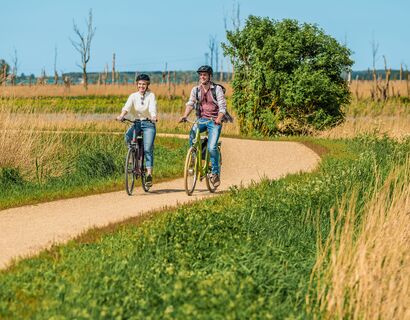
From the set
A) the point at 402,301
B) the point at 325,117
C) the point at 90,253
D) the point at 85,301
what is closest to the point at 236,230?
the point at 90,253

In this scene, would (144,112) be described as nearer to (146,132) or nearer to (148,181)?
(146,132)

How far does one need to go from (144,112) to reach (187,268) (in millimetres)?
5395

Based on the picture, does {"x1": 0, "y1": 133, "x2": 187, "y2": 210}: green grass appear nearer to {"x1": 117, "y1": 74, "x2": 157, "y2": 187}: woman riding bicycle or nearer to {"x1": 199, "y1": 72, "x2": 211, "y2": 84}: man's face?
{"x1": 117, "y1": 74, "x2": 157, "y2": 187}: woman riding bicycle

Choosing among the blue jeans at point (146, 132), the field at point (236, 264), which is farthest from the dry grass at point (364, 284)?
the blue jeans at point (146, 132)

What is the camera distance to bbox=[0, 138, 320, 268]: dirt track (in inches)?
389

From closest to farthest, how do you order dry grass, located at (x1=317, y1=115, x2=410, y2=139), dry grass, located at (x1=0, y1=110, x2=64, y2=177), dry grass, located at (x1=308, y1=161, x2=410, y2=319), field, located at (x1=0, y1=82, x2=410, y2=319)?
field, located at (x1=0, y1=82, x2=410, y2=319) < dry grass, located at (x1=308, y1=161, x2=410, y2=319) < dry grass, located at (x1=0, y1=110, x2=64, y2=177) < dry grass, located at (x1=317, y1=115, x2=410, y2=139)

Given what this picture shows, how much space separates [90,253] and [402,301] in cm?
305

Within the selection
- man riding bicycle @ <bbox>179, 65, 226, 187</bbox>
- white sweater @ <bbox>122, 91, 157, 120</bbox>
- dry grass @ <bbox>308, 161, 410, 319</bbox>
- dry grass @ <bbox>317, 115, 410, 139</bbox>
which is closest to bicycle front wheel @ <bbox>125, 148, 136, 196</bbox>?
white sweater @ <bbox>122, 91, 157, 120</bbox>

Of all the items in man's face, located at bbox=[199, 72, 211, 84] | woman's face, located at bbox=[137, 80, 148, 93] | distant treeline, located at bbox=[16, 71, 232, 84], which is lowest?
distant treeline, located at bbox=[16, 71, 232, 84]

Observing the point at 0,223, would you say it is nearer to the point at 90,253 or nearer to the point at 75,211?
the point at 75,211

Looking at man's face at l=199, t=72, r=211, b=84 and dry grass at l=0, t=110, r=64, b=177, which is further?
dry grass at l=0, t=110, r=64, b=177

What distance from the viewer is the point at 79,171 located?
54.2 feet

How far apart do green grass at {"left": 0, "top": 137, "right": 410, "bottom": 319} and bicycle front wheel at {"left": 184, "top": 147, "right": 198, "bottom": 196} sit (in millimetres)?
1325

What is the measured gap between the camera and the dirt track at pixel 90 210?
9891 millimetres
